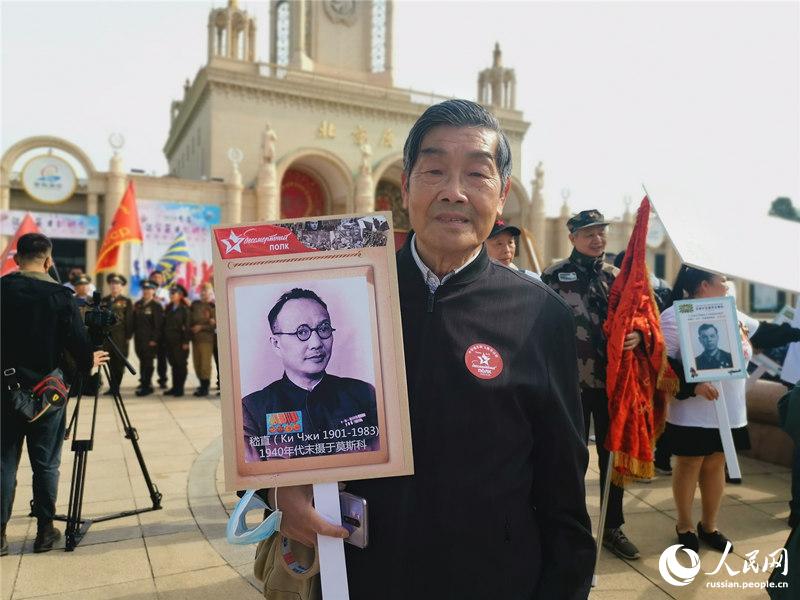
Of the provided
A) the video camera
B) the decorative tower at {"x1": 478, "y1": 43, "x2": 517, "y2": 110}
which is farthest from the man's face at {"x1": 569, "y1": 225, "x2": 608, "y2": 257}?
the decorative tower at {"x1": 478, "y1": 43, "x2": 517, "y2": 110}

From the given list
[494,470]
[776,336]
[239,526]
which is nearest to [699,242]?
[494,470]

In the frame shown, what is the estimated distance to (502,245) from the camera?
4.95 meters

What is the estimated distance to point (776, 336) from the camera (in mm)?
4273

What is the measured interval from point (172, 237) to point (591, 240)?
→ 75.0 feet

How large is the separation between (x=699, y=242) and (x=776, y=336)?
10.9 feet

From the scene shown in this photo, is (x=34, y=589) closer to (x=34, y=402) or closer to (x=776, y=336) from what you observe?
(x=34, y=402)

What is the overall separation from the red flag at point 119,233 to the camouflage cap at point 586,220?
445 inches

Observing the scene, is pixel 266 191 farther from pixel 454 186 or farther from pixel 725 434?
pixel 454 186

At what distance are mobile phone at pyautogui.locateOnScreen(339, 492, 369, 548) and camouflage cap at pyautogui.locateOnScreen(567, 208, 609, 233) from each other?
3.44 m

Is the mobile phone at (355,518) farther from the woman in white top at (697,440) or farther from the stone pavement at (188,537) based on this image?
the woman in white top at (697,440)

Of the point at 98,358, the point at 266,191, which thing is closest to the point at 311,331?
the point at 98,358

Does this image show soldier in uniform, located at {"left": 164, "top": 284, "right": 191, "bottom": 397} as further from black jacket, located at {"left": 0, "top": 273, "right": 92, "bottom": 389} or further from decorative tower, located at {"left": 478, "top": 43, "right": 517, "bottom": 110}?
decorative tower, located at {"left": 478, "top": 43, "right": 517, "bottom": 110}

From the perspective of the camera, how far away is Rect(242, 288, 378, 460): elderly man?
1517 mm

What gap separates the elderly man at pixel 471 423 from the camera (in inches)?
63.9
